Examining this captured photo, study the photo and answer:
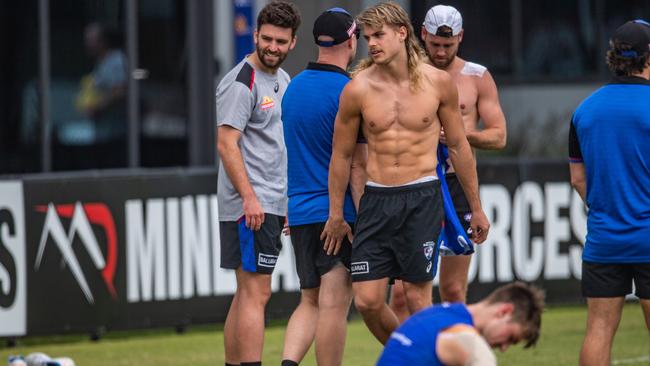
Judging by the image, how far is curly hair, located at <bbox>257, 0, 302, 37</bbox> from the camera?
823cm

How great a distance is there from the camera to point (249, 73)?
834cm

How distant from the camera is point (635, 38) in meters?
7.42

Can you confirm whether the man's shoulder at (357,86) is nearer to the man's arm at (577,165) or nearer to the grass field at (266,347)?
the man's arm at (577,165)

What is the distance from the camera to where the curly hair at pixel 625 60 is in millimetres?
7457

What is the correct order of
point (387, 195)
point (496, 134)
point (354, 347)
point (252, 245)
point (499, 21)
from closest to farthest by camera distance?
point (387, 195), point (252, 245), point (496, 134), point (354, 347), point (499, 21)

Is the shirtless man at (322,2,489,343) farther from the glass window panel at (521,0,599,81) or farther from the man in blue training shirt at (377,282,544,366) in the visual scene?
the glass window panel at (521,0,599,81)

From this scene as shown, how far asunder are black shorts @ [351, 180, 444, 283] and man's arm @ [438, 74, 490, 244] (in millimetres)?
317

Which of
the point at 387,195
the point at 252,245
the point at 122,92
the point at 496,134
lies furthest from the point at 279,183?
the point at 122,92

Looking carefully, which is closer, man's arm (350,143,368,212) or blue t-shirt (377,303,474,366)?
blue t-shirt (377,303,474,366)

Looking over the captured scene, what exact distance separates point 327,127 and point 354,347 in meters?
3.47

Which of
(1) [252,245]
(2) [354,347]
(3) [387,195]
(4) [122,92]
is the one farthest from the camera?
(4) [122,92]

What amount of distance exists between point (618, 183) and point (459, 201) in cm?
177

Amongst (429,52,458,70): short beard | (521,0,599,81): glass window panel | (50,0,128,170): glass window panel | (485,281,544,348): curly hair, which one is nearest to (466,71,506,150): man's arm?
(429,52,458,70): short beard

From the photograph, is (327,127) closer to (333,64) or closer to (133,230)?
(333,64)
